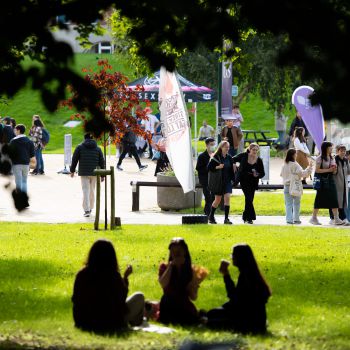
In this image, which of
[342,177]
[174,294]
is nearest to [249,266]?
[174,294]

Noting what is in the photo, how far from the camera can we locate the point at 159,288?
42.5 ft

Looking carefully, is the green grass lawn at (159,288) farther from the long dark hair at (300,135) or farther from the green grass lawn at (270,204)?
the long dark hair at (300,135)

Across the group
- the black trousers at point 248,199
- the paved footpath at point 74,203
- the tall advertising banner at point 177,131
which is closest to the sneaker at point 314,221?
the paved footpath at point 74,203

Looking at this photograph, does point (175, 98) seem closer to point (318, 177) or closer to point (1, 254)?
point (318, 177)

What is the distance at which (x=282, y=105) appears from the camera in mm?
48125

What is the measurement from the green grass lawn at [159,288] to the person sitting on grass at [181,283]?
0.25 meters

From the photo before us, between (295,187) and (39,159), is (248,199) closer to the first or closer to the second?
(295,187)

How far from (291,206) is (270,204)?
3.66m

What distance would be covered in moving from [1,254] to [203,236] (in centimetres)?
360

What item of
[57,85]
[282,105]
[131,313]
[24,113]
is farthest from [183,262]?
[24,113]

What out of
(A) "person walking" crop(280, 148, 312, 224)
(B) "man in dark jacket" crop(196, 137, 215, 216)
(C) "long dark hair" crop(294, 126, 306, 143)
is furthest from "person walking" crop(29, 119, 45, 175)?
(A) "person walking" crop(280, 148, 312, 224)

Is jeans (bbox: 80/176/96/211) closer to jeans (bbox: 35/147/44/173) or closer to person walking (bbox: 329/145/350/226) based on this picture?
person walking (bbox: 329/145/350/226)

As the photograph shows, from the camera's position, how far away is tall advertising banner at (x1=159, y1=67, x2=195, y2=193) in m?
22.2

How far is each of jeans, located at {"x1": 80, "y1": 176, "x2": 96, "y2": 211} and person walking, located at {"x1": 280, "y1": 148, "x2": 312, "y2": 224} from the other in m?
3.83
